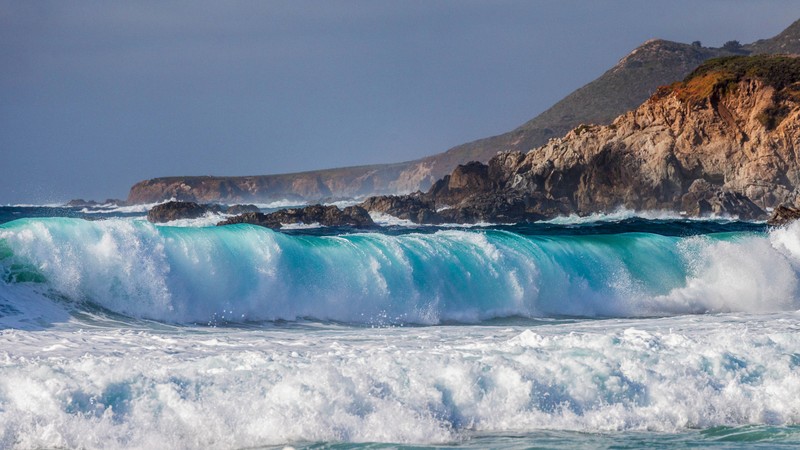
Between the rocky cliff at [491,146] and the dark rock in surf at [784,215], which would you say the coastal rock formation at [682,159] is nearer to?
the dark rock in surf at [784,215]

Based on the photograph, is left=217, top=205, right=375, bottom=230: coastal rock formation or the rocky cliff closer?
left=217, top=205, right=375, bottom=230: coastal rock formation

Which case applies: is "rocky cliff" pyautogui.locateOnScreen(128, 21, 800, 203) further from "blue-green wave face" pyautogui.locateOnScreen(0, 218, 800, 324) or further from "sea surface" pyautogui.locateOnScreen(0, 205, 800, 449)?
"sea surface" pyautogui.locateOnScreen(0, 205, 800, 449)

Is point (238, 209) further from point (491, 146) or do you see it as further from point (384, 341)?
point (491, 146)

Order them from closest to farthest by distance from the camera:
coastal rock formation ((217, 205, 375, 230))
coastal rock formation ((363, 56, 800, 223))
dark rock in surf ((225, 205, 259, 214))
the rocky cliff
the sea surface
Answer: 1. the sea surface
2. coastal rock formation ((217, 205, 375, 230))
3. coastal rock formation ((363, 56, 800, 223))
4. dark rock in surf ((225, 205, 259, 214))
5. the rocky cliff

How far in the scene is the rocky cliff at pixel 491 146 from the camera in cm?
12975

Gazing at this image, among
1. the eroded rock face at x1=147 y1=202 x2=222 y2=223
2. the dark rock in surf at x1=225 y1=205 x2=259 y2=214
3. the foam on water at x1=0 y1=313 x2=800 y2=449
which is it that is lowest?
the foam on water at x1=0 y1=313 x2=800 y2=449

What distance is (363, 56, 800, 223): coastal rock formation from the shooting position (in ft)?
169

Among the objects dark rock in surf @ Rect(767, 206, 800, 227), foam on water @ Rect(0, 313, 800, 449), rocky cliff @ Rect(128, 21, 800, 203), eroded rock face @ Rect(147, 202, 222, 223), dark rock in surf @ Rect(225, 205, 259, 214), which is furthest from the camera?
rocky cliff @ Rect(128, 21, 800, 203)

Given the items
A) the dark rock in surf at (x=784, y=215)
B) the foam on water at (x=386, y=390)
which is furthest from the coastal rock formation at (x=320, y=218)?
the foam on water at (x=386, y=390)

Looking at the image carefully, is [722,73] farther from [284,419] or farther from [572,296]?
[284,419]

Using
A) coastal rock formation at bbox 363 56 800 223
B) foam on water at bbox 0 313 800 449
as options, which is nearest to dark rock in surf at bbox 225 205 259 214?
coastal rock formation at bbox 363 56 800 223

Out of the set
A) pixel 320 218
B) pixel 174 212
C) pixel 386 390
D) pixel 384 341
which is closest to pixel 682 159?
pixel 320 218

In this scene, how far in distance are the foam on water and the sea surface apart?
2 centimetres

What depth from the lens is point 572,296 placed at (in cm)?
1881
